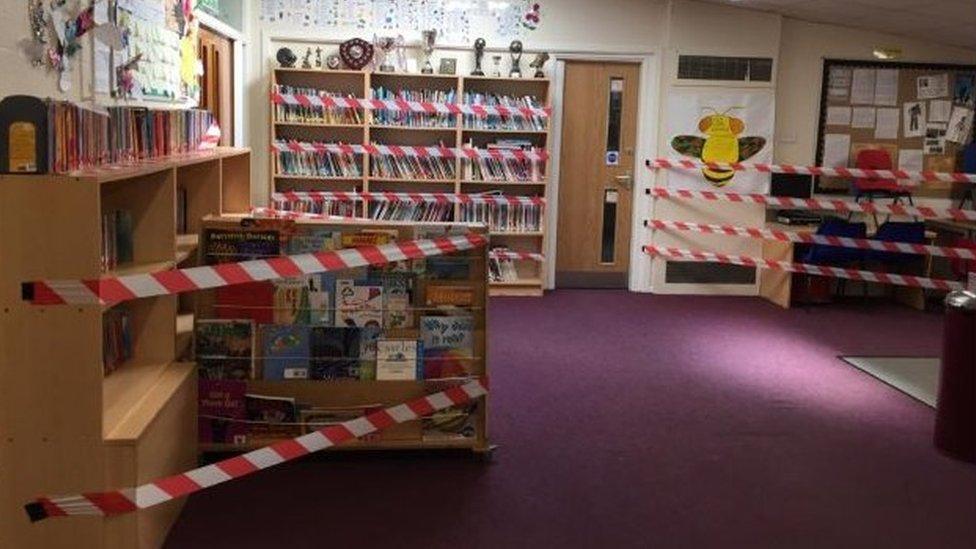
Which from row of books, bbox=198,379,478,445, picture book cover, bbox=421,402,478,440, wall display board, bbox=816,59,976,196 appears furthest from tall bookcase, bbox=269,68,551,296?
row of books, bbox=198,379,478,445

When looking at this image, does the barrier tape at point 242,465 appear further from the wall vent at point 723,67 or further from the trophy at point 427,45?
the wall vent at point 723,67

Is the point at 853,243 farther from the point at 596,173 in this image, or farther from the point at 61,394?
the point at 61,394

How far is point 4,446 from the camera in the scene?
2.79 m

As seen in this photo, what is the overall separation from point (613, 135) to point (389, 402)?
5.10m

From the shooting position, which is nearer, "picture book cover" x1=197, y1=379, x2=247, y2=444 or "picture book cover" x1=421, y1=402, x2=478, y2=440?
"picture book cover" x1=197, y1=379, x2=247, y2=444

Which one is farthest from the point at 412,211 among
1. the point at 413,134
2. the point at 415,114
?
the point at 415,114

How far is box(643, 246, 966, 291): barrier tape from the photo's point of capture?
7496 mm

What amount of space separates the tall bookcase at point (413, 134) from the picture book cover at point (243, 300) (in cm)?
422

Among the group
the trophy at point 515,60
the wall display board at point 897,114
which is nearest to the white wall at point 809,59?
the wall display board at point 897,114

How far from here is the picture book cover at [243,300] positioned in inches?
150

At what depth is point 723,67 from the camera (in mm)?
8266

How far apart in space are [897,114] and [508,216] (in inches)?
147

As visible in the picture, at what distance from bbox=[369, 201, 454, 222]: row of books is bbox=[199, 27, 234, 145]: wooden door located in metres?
1.44

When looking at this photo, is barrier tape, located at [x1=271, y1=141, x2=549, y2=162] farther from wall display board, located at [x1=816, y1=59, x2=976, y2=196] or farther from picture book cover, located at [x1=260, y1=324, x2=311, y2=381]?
picture book cover, located at [x1=260, y1=324, x2=311, y2=381]
